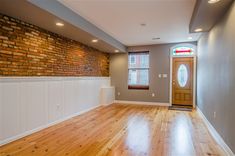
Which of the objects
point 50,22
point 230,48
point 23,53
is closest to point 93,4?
point 50,22

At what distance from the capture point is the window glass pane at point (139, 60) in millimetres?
7031

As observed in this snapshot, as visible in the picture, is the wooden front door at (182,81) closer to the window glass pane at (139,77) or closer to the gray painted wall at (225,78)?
the window glass pane at (139,77)

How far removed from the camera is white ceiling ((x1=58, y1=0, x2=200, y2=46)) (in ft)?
9.70

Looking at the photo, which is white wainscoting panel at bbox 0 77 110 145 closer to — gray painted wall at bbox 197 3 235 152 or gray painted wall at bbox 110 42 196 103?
gray painted wall at bbox 110 42 196 103

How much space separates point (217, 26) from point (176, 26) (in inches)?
49.0

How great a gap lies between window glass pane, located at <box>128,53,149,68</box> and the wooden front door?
1150 millimetres

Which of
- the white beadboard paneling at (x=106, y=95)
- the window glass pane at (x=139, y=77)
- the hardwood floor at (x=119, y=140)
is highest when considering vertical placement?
the window glass pane at (x=139, y=77)

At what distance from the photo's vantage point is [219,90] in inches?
118

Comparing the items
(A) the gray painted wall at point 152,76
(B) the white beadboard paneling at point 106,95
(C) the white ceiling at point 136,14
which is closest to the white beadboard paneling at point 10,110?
(C) the white ceiling at point 136,14

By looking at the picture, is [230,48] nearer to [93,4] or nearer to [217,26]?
[217,26]

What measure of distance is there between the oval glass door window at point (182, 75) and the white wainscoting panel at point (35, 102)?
3.89 m

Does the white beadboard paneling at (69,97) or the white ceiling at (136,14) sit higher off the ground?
the white ceiling at (136,14)

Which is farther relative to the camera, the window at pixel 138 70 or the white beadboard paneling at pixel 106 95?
the window at pixel 138 70

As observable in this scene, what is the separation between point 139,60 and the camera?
23.5 feet
